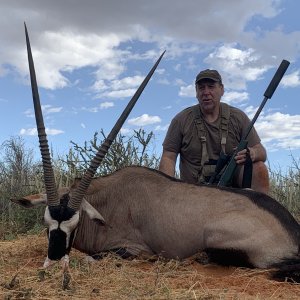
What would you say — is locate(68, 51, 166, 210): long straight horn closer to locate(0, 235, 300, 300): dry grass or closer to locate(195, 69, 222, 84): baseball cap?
locate(0, 235, 300, 300): dry grass

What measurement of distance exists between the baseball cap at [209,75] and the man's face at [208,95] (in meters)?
0.05

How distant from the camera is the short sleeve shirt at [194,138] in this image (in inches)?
283

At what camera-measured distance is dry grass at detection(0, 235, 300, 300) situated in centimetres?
353

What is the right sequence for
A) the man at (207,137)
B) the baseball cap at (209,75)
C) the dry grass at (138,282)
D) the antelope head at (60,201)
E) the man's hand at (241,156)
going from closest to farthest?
the dry grass at (138,282)
the antelope head at (60,201)
the man's hand at (241,156)
the man at (207,137)
the baseball cap at (209,75)

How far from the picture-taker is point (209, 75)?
7.28m

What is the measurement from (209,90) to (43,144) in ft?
9.72

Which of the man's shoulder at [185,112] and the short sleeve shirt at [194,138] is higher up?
the man's shoulder at [185,112]

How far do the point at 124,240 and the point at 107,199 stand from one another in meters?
0.48

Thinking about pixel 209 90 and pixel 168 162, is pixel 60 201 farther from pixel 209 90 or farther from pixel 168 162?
pixel 209 90

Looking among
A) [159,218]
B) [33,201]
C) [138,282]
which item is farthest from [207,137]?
[138,282]

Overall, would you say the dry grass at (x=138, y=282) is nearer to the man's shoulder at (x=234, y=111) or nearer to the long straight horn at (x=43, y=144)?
the long straight horn at (x=43, y=144)

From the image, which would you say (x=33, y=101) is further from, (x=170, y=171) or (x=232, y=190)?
(x=170, y=171)

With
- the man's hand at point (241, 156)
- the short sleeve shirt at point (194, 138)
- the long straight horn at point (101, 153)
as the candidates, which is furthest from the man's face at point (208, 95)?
the long straight horn at point (101, 153)

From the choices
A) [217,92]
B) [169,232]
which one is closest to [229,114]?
[217,92]
